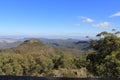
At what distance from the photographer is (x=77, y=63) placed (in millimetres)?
34031

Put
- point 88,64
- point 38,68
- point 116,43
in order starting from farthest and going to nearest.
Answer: point 38,68 → point 88,64 → point 116,43

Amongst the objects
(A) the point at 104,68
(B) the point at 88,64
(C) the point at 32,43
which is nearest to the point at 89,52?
(B) the point at 88,64

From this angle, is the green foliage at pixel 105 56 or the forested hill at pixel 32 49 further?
the forested hill at pixel 32 49

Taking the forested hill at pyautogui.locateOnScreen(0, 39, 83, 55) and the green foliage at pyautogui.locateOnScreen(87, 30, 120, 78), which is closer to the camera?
the green foliage at pyautogui.locateOnScreen(87, 30, 120, 78)

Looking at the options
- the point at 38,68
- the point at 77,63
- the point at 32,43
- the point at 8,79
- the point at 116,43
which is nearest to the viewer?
the point at 8,79

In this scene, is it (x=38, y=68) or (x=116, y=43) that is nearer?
(x=116, y=43)

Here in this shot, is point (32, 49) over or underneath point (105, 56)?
underneath

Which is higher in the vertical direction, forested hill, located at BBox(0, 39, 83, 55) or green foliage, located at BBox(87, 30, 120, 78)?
green foliage, located at BBox(87, 30, 120, 78)

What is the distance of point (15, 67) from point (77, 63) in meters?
9.94

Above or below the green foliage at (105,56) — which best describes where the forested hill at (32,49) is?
below

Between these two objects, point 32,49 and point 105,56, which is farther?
point 32,49

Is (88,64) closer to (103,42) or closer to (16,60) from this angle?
(103,42)

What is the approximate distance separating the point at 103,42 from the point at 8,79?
81.1 ft

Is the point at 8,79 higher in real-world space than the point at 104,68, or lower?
higher
